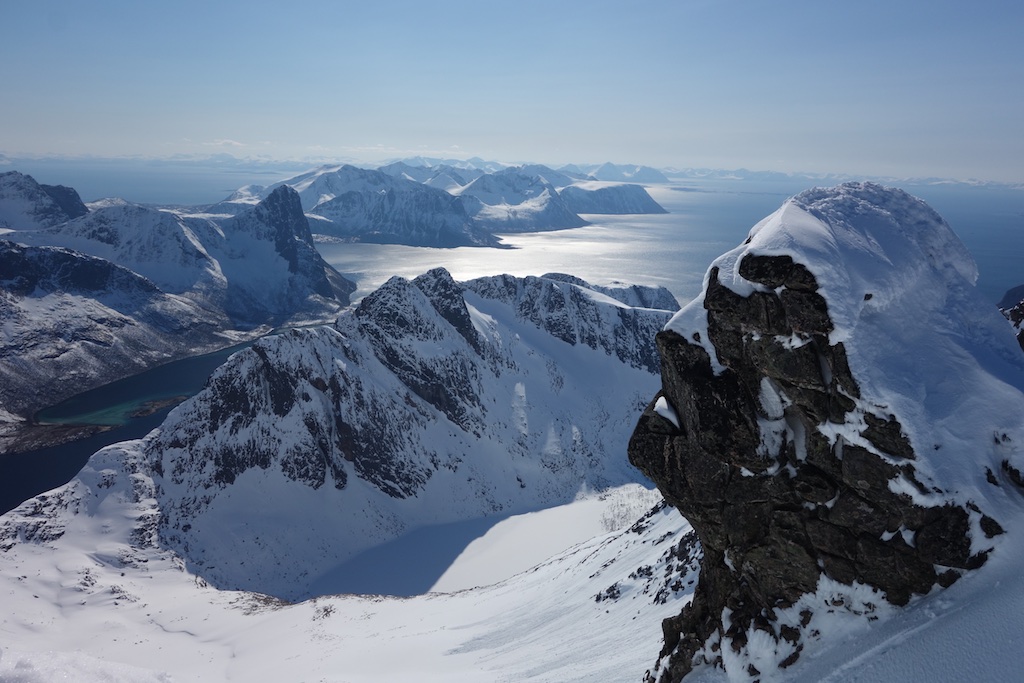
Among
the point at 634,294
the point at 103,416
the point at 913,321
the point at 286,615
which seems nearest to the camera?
the point at 913,321

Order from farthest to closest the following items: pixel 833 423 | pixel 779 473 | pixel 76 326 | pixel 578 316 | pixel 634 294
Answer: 1. pixel 76 326
2. pixel 634 294
3. pixel 578 316
4. pixel 779 473
5. pixel 833 423

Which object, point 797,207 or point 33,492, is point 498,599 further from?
point 33,492

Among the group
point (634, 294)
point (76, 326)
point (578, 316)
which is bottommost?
point (76, 326)

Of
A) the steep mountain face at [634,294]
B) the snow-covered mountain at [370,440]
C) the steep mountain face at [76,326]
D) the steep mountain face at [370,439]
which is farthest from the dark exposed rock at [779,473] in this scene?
the steep mountain face at [76,326]

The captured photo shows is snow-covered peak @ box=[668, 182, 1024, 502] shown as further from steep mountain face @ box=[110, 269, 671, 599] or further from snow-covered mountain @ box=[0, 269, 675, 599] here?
steep mountain face @ box=[110, 269, 671, 599]

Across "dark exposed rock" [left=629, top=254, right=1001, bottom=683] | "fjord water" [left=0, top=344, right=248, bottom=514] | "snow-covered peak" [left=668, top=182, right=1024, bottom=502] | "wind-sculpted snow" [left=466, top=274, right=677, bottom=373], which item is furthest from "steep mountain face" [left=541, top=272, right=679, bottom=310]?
"dark exposed rock" [left=629, top=254, right=1001, bottom=683]

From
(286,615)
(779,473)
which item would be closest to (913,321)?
(779,473)

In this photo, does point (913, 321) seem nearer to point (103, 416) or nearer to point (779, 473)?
point (779, 473)
